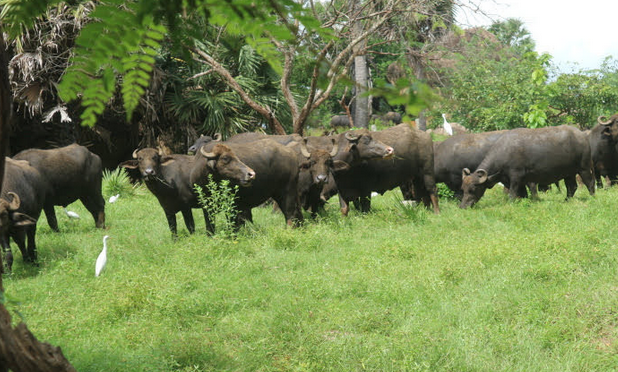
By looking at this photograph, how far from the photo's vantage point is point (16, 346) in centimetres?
140

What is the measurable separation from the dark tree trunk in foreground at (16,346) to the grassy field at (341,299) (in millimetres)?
2882

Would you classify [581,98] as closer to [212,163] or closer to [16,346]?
[212,163]

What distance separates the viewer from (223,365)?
4.41 meters

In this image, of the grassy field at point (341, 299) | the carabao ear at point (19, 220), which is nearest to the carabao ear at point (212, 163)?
the grassy field at point (341, 299)

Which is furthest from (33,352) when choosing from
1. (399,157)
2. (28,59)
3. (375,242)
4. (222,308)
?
(28,59)

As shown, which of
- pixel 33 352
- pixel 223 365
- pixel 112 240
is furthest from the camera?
pixel 112 240

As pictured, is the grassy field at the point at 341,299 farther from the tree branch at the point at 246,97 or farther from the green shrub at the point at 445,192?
the tree branch at the point at 246,97

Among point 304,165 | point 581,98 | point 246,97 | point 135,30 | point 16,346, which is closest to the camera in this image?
point 135,30

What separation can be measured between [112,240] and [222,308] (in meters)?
3.78

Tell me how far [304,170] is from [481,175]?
3169 millimetres

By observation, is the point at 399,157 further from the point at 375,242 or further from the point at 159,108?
the point at 159,108

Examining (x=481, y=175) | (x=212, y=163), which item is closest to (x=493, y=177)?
(x=481, y=175)

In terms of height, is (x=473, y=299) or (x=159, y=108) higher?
A: (x=159, y=108)

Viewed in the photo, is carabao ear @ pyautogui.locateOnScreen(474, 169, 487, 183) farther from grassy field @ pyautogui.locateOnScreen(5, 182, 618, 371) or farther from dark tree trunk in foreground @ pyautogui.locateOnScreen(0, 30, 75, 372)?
dark tree trunk in foreground @ pyautogui.locateOnScreen(0, 30, 75, 372)
